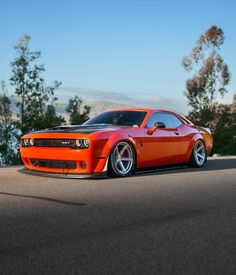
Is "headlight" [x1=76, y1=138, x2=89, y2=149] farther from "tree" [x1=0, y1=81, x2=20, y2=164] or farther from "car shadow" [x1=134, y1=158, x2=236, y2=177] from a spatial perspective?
"tree" [x1=0, y1=81, x2=20, y2=164]

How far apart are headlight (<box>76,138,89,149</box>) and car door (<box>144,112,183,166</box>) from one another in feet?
4.96

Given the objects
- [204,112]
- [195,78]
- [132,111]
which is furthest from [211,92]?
[132,111]

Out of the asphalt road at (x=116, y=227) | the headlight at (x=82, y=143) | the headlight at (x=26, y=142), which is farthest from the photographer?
the headlight at (x=26, y=142)

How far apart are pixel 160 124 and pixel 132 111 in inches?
25.8

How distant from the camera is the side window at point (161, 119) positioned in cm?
1015

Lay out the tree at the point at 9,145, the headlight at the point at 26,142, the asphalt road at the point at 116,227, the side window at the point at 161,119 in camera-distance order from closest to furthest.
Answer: the asphalt road at the point at 116,227
the headlight at the point at 26,142
the side window at the point at 161,119
the tree at the point at 9,145

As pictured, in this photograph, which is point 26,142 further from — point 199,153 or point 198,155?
point 199,153

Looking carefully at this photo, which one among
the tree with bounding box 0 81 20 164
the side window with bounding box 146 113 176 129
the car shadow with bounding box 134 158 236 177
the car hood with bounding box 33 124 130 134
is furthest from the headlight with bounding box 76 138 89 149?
the tree with bounding box 0 81 20 164

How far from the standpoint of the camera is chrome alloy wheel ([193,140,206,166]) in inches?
451

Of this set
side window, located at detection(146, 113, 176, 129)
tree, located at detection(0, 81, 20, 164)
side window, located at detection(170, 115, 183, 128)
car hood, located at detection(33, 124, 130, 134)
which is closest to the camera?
car hood, located at detection(33, 124, 130, 134)

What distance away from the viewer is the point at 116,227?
480 cm

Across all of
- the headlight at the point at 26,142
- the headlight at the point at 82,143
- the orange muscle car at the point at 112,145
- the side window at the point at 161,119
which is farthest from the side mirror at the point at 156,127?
the headlight at the point at 26,142

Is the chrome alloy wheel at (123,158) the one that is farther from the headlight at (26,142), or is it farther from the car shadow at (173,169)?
the headlight at (26,142)

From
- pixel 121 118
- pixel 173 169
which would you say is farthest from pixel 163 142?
pixel 173 169
